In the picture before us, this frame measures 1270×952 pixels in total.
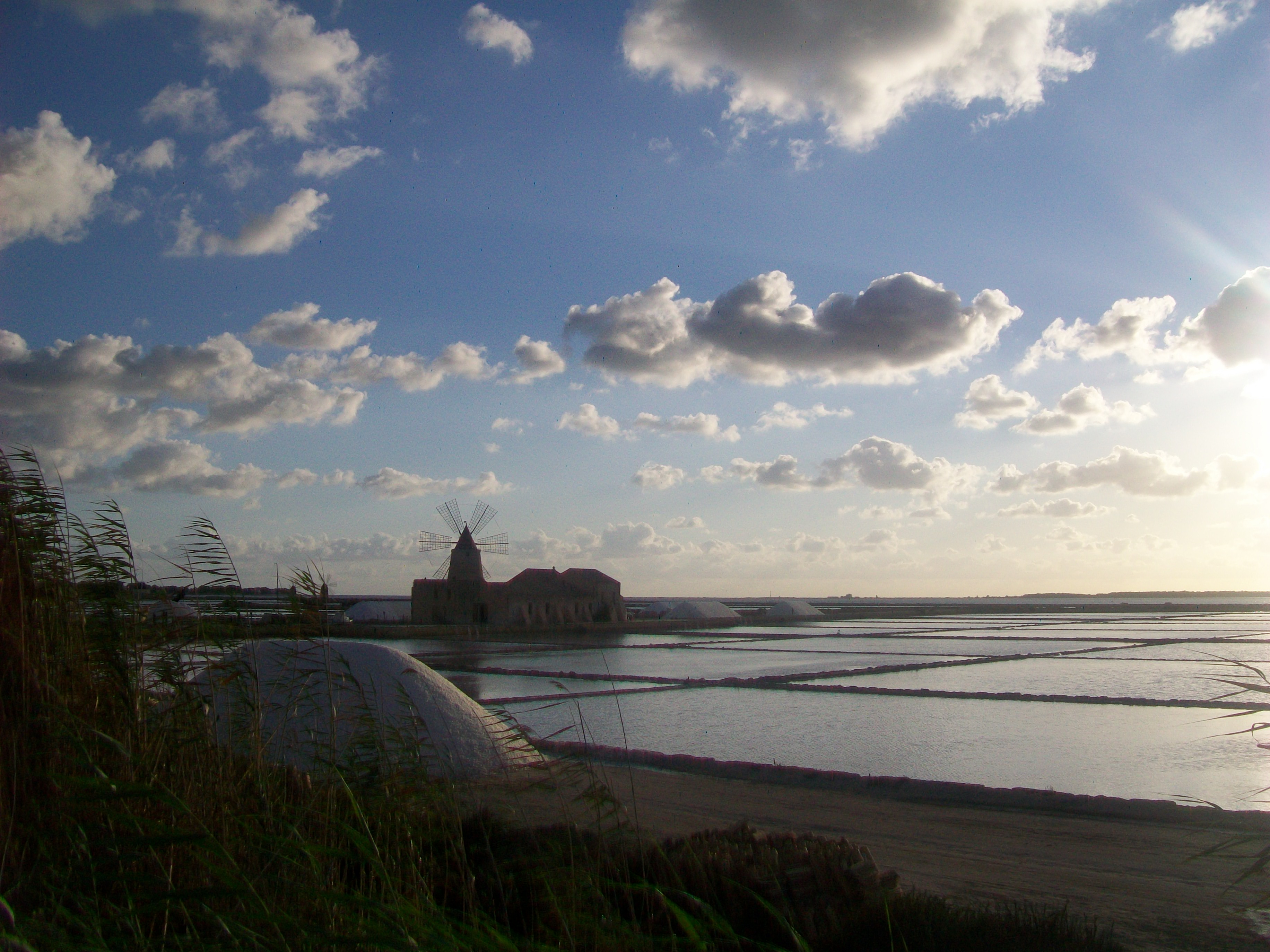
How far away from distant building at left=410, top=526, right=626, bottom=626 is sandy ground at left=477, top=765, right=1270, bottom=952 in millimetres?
28319

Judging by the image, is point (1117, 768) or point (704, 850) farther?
point (1117, 768)

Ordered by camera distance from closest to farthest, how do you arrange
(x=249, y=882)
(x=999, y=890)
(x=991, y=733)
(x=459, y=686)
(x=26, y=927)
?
(x=26, y=927), (x=249, y=882), (x=999, y=890), (x=991, y=733), (x=459, y=686)

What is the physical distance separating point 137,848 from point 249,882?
743mm

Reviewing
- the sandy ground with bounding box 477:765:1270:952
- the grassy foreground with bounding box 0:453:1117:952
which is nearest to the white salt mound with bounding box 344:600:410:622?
the sandy ground with bounding box 477:765:1270:952

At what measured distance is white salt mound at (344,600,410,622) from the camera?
1470 inches

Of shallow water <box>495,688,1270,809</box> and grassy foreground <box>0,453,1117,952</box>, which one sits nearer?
grassy foreground <box>0,453,1117,952</box>

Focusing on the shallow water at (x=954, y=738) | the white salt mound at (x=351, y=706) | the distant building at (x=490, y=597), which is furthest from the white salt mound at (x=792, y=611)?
the white salt mound at (x=351, y=706)

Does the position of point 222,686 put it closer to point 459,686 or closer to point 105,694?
point 105,694

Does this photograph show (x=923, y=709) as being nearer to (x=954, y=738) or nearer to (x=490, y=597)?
(x=954, y=738)

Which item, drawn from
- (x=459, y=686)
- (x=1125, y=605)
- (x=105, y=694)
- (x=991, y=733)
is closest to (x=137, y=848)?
(x=105, y=694)

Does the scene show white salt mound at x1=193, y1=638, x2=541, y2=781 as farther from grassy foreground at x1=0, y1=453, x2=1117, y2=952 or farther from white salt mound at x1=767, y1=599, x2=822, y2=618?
white salt mound at x1=767, y1=599, x2=822, y2=618

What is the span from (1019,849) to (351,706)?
11.9ft

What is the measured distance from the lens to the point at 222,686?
4285 millimetres

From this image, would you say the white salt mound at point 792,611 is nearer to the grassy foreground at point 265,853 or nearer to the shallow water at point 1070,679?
the shallow water at point 1070,679
